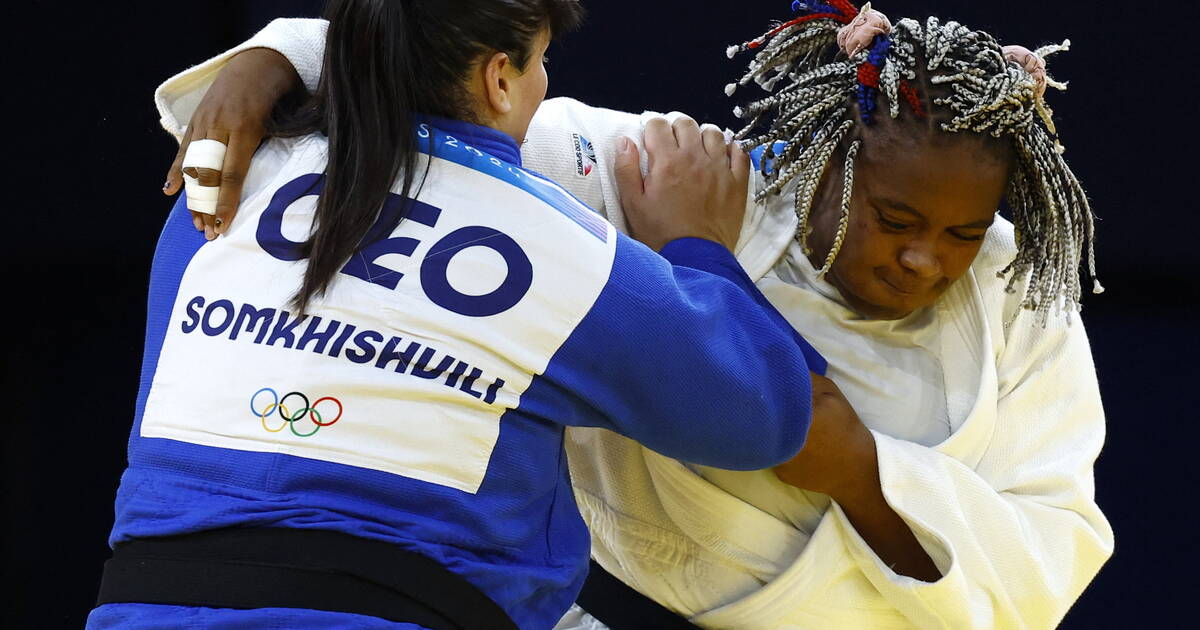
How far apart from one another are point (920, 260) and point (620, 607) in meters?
0.57

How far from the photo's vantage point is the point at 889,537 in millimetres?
1389

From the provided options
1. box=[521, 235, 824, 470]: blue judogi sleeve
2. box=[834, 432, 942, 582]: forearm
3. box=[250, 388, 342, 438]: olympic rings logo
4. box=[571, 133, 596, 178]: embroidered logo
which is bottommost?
box=[834, 432, 942, 582]: forearm

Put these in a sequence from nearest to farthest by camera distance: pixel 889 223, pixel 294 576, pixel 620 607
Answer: pixel 294 576, pixel 889 223, pixel 620 607

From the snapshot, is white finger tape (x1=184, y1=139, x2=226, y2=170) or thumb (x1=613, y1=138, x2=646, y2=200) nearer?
white finger tape (x1=184, y1=139, x2=226, y2=170)

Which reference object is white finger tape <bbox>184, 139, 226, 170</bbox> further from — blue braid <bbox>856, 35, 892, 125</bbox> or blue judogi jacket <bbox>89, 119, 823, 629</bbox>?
blue braid <bbox>856, 35, 892, 125</bbox>

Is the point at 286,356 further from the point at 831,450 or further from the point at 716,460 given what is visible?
the point at 831,450

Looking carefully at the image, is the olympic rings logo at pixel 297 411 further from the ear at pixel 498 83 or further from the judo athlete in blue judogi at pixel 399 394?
the ear at pixel 498 83

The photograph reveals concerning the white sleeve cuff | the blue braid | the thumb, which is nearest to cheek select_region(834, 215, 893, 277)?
the blue braid

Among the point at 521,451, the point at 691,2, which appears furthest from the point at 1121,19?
the point at 521,451

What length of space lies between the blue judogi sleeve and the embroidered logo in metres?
0.30

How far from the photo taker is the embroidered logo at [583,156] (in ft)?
4.72

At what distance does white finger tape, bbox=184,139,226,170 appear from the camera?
115 cm

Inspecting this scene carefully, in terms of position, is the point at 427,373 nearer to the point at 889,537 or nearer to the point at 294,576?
the point at 294,576

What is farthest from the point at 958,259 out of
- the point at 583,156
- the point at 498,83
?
the point at 498,83
